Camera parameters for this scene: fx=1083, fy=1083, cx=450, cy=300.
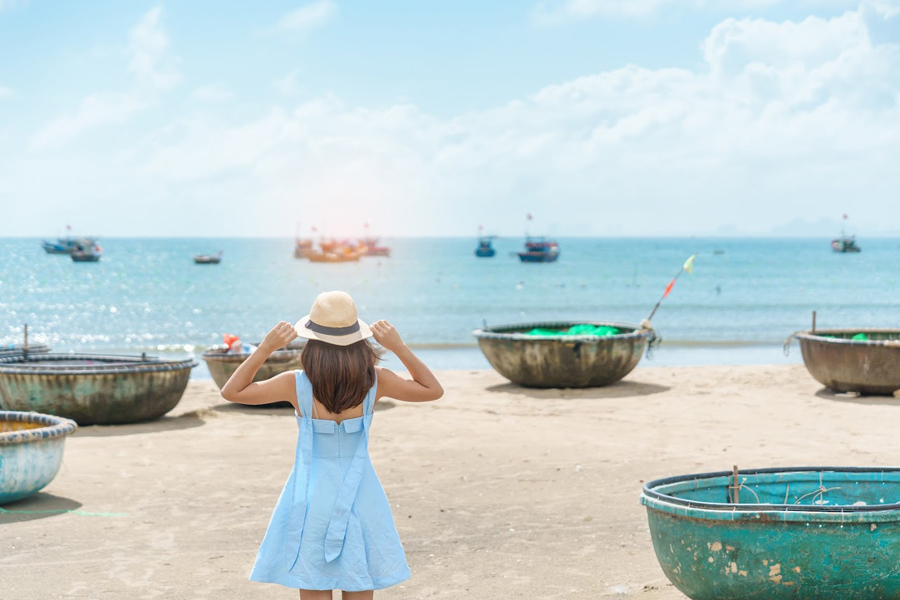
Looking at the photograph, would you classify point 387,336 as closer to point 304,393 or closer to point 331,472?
point 304,393

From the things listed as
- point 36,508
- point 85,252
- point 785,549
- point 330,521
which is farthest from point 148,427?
point 85,252

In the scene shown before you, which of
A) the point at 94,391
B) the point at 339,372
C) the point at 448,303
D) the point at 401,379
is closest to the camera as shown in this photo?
the point at 339,372

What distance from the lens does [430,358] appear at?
24125 mm

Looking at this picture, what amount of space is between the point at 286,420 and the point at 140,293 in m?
57.0

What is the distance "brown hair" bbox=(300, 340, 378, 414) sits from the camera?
3736mm

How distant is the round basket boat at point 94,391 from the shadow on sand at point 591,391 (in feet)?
15.1

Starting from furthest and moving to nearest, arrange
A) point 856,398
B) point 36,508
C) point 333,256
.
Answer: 1. point 333,256
2. point 856,398
3. point 36,508

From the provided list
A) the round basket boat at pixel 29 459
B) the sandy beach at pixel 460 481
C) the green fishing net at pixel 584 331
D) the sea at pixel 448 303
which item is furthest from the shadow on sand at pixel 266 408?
the sea at pixel 448 303

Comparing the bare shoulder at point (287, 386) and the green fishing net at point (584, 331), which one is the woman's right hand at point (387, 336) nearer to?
the bare shoulder at point (287, 386)

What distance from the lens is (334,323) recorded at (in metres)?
3.74

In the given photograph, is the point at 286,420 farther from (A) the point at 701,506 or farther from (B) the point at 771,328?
(B) the point at 771,328

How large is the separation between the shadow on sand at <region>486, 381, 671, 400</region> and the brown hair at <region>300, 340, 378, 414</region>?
9590mm

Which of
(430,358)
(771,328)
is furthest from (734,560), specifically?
(771,328)

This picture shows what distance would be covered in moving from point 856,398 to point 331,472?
10244mm
